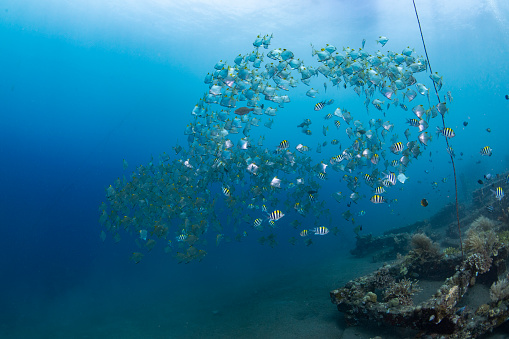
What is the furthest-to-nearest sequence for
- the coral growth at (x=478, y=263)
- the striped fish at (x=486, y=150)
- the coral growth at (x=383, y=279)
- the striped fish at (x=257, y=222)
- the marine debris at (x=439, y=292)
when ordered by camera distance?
the striped fish at (x=257, y=222), the striped fish at (x=486, y=150), the coral growth at (x=383, y=279), the coral growth at (x=478, y=263), the marine debris at (x=439, y=292)

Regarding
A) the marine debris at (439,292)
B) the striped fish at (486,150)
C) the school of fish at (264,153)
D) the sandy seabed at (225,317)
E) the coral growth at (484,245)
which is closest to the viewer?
the marine debris at (439,292)

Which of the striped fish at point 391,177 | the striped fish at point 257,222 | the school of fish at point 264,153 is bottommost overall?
the striped fish at point 257,222

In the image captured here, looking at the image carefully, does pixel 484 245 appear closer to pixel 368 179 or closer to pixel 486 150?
pixel 368 179

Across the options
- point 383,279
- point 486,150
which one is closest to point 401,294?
point 383,279

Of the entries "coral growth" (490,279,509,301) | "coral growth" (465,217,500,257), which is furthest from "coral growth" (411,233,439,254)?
"coral growth" (490,279,509,301)

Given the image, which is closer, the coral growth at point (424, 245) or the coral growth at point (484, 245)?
the coral growth at point (484, 245)

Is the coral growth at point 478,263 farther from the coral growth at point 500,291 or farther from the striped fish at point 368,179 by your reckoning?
the striped fish at point 368,179

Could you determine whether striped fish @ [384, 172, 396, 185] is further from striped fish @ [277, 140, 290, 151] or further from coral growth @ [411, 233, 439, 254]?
striped fish @ [277, 140, 290, 151]

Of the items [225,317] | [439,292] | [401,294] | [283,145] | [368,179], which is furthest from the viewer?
[225,317]

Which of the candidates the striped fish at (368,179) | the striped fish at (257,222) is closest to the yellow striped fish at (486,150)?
the striped fish at (368,179)

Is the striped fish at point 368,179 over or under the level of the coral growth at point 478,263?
over

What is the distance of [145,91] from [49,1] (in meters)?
33.9

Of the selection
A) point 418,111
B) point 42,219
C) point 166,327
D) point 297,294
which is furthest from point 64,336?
point 42,219

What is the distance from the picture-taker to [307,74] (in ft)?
28.6
